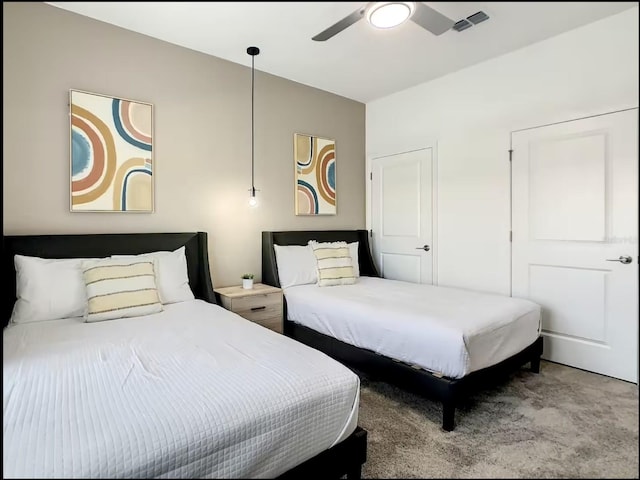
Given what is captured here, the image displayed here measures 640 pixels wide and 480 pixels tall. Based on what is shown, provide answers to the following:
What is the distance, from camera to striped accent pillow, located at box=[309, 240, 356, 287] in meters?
3.46

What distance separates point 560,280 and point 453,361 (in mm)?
771

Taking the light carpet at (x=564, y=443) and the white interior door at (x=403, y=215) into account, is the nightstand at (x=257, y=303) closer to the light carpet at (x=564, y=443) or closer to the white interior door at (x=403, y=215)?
the white interior door at (x=403, y=215)

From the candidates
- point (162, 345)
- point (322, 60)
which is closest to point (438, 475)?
point (162, 345)

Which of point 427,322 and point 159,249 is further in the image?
point 159,249

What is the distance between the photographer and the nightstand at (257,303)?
118 inches

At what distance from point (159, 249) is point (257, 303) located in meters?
0.87

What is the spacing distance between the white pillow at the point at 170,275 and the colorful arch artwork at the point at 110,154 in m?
0.42

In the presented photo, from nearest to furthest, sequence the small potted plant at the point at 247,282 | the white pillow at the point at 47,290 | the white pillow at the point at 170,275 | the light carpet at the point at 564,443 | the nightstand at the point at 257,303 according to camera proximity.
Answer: the light carpet at the point at 564,443, the white pillow at the point at 47,290, the white pillow at the point at 170,275, the nightstand at the point at 257,303, the small potted plant at the point at 247,282

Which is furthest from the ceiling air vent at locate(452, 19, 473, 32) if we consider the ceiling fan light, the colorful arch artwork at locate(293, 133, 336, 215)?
the colorful arch artwork at locate(293, 133, 336, 215)

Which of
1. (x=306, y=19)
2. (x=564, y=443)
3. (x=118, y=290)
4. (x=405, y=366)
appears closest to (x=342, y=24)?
(x=306, y=19)

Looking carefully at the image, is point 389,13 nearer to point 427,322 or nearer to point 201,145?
point 427,322

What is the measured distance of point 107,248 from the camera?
2590mm

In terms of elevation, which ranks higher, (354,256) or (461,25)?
(461,25)

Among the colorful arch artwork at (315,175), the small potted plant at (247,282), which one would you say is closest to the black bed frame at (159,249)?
the small potted plant at (247,282)
